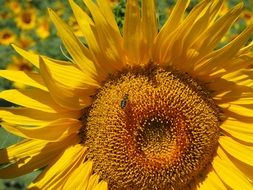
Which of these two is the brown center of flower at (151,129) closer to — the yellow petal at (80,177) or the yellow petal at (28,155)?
the yellow petal at (80,177)

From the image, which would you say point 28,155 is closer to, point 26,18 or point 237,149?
point 237,149

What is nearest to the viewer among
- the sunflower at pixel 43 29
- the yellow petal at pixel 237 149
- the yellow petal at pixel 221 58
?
the yellow petal at pixel 221 58

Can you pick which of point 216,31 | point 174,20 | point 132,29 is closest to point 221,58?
point 216,31

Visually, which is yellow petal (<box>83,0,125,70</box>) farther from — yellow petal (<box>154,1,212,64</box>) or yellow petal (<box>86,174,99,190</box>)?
yellow petal (<box>86,174,99,190</box>)

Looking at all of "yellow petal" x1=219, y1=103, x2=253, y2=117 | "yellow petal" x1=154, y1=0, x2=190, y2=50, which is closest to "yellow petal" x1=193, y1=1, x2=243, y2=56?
"yellow petal" x1=154, y1=0, x2=190, y2=50

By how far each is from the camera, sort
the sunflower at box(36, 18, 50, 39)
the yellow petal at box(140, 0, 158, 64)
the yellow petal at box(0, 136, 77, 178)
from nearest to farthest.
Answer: the yellow petal at box(140, 0, 158, 64), the yellow petal at box(0, 136, 77, 178), the sunflower at box(36, 18, 50, 39)

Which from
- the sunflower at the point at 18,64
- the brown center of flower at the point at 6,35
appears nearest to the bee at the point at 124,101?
the sunflower at the point at 18,64
